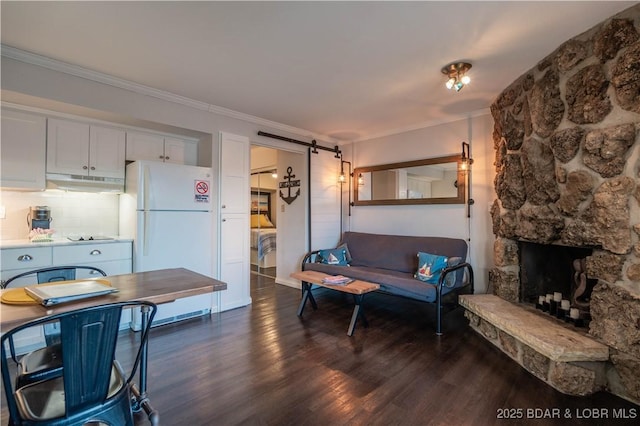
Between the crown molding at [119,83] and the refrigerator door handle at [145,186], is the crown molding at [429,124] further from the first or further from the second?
the refrigerator door handle at [145,186]

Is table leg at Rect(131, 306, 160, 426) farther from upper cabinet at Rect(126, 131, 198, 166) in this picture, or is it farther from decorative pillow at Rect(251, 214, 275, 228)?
decorative pillow at Rect(251, 214, 275, 228)

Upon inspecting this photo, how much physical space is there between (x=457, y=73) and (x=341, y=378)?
2639 mm

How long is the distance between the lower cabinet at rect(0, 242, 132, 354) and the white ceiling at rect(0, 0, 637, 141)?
1.60 metres

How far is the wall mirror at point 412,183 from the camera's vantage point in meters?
3.81

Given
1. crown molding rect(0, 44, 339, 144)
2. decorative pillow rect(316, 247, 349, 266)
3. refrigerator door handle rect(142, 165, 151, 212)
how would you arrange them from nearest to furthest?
crown molding rect(0, 44, 339, 144) < refrigerator door handle rect(142, 165, 151, 212) < decorative pillow rect(316, 247, 349, 266)

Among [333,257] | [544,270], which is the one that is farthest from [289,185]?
[544,270]

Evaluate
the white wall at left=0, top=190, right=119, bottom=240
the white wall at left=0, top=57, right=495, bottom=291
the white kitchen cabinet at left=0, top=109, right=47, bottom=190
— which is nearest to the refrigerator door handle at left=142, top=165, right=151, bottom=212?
the white wall at left=0, top=57, right=495, bottom=291

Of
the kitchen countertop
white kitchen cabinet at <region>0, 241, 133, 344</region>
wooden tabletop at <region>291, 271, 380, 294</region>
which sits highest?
the kitchen countertop

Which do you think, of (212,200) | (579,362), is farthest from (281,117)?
(579,362)

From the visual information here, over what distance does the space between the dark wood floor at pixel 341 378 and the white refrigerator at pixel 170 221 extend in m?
0.59

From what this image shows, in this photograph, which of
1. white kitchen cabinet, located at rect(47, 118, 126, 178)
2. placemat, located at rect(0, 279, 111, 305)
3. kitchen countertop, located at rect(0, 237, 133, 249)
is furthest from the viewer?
white kitchen cabinet, located at rect(47, 118, 126, 178)

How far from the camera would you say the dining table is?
45.0 inches

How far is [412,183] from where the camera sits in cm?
421

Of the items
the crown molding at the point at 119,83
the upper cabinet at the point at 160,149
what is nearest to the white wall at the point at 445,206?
the crown molding at the point at 119,83
